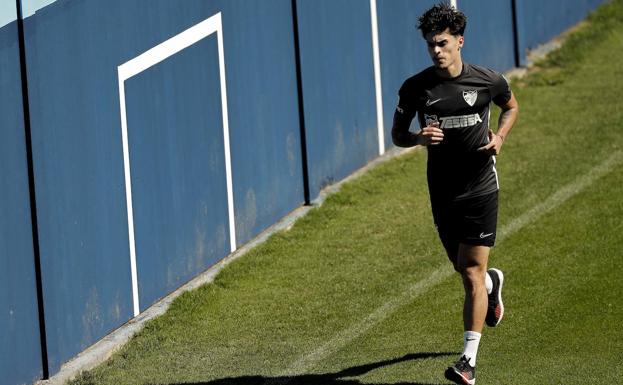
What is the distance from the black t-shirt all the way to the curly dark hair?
0.27 m

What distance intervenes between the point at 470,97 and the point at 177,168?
2.86m

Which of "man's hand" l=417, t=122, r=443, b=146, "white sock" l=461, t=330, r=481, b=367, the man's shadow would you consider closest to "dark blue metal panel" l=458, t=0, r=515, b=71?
the man's shadow

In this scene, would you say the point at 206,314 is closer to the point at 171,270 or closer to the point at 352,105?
the point at 171,270

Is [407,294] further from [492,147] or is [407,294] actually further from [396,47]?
[396,47]

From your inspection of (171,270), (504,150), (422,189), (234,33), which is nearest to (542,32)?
(504,150)

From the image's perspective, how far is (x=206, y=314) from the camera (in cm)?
998

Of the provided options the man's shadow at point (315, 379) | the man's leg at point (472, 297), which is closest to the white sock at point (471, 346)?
the man's leg at point (472, 297)

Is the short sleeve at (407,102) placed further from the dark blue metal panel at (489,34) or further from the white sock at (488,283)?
the dark blue metal panel at (489,34)

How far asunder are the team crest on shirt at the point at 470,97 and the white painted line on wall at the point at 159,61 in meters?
2.62

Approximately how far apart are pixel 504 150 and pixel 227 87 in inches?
133

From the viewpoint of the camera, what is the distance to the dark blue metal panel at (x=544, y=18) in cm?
1614

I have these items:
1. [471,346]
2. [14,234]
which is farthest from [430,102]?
[14,234]

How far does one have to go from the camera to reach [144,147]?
9883 millimetres

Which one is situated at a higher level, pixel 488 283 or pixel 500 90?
pixel 500 90
